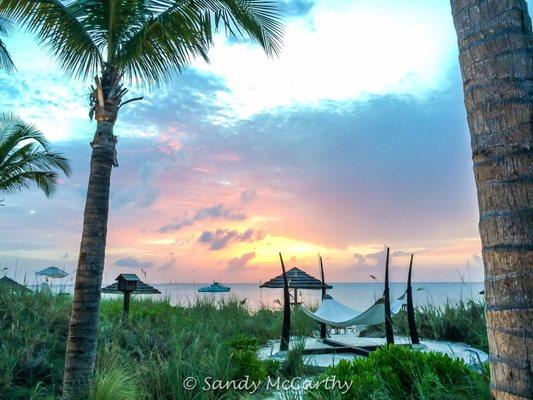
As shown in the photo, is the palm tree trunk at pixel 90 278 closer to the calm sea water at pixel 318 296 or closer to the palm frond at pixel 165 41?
the palm frond at pixel 165 41

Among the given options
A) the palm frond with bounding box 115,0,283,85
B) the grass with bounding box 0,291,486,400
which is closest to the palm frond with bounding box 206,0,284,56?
the palm frond with bounding box 115,0,283,85

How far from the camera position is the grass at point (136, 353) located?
4336 millimetres

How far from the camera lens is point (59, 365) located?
5.57m

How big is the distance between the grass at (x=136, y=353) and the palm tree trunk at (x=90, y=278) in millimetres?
207

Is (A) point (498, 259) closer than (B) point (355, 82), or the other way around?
(A) point (498, 259)

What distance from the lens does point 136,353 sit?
6410 mm

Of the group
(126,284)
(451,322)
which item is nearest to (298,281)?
(451,322)

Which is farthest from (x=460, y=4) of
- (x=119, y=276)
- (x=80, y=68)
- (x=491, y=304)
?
(x=119, y=276)

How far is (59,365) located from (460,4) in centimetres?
566

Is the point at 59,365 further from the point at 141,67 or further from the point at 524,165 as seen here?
the point at 524,165

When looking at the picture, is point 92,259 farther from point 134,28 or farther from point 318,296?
point 318,296

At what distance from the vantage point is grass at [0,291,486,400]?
14.2 feet

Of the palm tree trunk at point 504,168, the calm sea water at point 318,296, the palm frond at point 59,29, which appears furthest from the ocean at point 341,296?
the palm tree trunk at point 504,168

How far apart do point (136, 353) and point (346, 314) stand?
3665 mm
